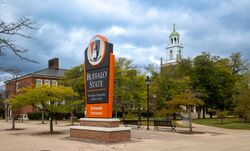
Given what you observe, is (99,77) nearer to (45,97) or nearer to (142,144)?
(142,144)

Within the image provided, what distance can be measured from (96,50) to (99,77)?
180 centimetres

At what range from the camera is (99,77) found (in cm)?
1955

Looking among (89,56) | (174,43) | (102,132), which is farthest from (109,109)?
(174,43)

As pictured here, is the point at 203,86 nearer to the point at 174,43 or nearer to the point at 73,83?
the point at 73,83

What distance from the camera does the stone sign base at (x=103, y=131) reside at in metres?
17.5

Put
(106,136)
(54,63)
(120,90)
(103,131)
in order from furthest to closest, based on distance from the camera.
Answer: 1. (54,63)
2. (120,90)
3. (103,131)
4. (106,136)

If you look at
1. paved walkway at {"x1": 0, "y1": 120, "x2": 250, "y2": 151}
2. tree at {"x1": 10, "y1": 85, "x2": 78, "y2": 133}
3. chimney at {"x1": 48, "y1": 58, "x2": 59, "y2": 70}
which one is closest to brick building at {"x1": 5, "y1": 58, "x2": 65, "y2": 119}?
chimney at {"x1": 48, "y1": 58, "x2": 59, "y2": 70}

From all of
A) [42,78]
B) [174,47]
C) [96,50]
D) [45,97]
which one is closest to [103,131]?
[96,50]

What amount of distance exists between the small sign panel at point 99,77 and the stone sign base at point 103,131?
405 mm

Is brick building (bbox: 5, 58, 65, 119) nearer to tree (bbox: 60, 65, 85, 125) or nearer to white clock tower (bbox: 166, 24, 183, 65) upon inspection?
tree (bbox: 60, 65, 85, 125)

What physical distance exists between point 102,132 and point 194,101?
10.2m

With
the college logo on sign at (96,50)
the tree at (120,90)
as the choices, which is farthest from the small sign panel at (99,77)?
the tree at (120,90)

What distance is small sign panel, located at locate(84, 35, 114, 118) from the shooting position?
18.8m

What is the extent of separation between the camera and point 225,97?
56875mm
